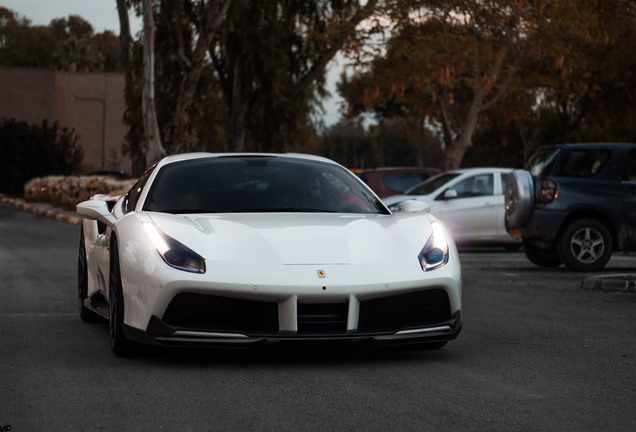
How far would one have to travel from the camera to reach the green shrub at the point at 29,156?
53094 mm

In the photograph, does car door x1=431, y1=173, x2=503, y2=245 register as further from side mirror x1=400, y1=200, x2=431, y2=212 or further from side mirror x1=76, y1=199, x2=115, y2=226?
side mirror x1=76, y1=199, x2=115, y2=226

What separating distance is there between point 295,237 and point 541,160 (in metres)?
9.13

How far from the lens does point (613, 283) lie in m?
12.1

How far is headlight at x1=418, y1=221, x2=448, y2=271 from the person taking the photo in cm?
666

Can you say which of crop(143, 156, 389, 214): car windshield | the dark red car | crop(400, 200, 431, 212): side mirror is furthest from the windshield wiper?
the dark red car

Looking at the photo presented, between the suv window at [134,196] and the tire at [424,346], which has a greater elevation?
the suv window at [134,196]

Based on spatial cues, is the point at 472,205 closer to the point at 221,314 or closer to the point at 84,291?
the point at 84,291

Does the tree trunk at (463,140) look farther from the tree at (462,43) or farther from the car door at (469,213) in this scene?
the car door at (469,213)

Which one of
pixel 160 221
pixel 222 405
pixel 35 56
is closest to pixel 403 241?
pixel 160 221

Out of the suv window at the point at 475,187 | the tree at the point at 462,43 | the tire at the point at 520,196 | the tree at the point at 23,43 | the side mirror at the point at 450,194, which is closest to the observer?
the tire at the point at 520,196

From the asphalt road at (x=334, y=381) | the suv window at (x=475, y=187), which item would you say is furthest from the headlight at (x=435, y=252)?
the suv window at (x=475, y=187)

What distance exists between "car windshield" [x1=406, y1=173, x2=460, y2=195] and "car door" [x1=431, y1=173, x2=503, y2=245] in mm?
365

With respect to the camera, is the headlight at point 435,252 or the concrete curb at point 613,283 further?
the concrete curb at point 613,283

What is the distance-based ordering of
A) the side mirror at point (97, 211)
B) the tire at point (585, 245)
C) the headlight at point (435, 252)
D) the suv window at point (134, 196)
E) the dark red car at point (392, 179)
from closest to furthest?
1. the headlight at point (435, 252)
2. the side mirror at point (97, 211)
3. the suv window at point (134, 196)
4. the tire at point (585, 245)
5. the dark red car at point (392, 179)
